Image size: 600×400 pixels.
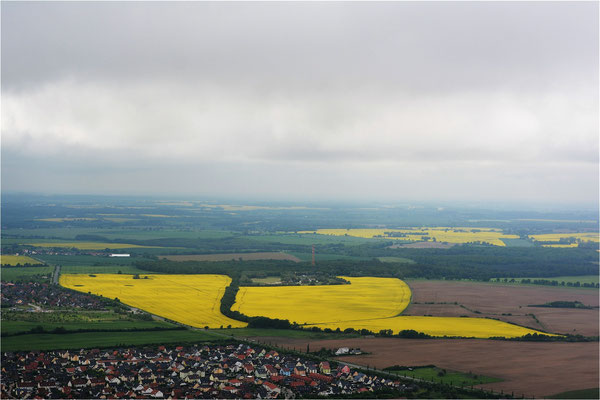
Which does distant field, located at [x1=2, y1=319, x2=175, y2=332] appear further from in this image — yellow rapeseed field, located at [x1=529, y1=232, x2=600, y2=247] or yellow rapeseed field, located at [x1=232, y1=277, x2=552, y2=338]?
yellow rapeseed field, located at [x1=529, y1=232, x2=600, y2=247]

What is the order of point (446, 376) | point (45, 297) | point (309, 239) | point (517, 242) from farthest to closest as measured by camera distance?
point (309, 239) < point (517, 242) < point (45, 297) < point (446, 376)

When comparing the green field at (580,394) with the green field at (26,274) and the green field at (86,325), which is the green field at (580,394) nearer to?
the green field at (86,325)

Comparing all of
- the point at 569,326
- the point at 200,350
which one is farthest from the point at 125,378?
the point at 569,326

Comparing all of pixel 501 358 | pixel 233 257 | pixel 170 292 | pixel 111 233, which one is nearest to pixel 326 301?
pixel 170 292

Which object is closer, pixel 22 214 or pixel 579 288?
pixel 579 288

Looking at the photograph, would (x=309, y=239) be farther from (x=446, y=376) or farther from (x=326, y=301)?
(x=446, y=376)

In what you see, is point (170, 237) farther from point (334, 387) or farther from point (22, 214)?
point (334, 387)
